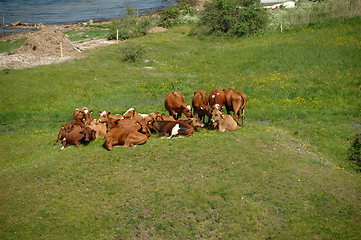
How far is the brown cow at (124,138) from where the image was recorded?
14016 millimetres

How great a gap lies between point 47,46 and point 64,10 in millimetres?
77570

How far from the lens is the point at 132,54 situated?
35.0 meters

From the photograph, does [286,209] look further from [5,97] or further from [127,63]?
[127,63]

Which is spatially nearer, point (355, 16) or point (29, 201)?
point (29, 201)

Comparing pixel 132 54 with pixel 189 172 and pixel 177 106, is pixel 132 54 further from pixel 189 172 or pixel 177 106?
pixel 189 172

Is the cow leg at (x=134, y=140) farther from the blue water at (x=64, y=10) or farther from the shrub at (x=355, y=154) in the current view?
the blue water at (x=64, y=10)

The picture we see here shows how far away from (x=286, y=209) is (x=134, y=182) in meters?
5.56

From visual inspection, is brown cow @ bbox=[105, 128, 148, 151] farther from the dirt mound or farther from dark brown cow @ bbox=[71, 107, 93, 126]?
the dirt mound

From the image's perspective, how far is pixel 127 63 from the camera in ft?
114

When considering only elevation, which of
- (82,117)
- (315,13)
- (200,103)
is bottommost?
(82,117)

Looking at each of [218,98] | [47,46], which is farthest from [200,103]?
[47,46]

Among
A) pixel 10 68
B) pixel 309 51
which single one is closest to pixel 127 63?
pixel 10 68

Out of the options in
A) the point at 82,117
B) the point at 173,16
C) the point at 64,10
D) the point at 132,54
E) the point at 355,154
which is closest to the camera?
the point at 355,154

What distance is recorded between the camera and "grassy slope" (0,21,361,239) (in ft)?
31.6
